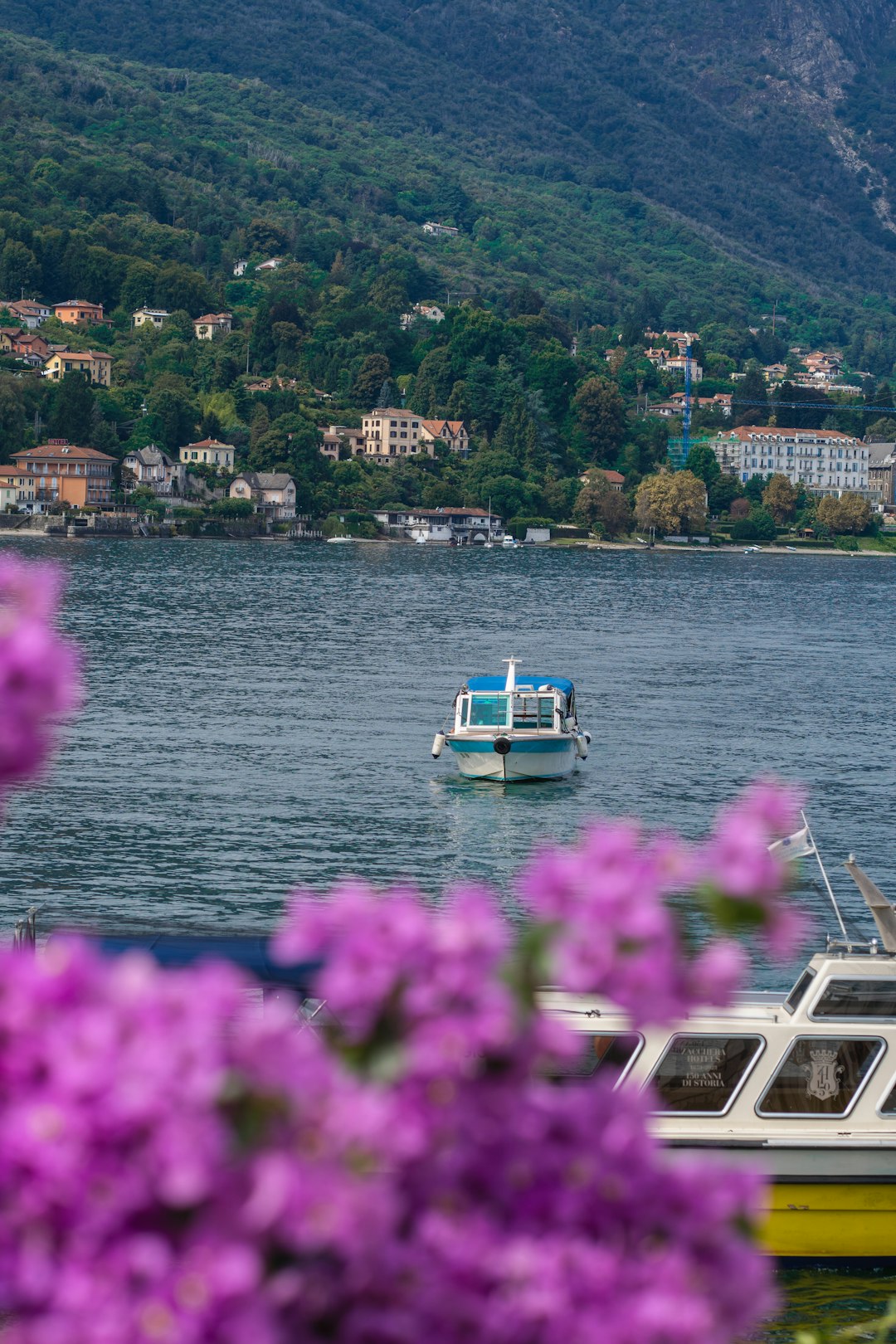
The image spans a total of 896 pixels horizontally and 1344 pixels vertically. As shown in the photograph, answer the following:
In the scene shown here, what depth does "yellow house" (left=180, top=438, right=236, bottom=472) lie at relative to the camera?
607 ft

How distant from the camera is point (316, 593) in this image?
95250mm

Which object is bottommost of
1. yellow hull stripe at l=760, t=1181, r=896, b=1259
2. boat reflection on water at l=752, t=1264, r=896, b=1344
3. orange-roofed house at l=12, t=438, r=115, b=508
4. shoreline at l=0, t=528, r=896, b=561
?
shoreline at l=0, t=528, r=896, b=561

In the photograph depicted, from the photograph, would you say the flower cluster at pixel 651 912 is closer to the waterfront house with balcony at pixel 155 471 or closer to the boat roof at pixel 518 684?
the boat roof at pixel 518 684

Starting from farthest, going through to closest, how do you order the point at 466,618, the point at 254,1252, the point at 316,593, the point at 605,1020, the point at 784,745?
the point at 316,593, the point at 466,618, the point at 784,745, the point at 605,1020, the point at 254,1252

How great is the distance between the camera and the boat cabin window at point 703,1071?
43.7 feet

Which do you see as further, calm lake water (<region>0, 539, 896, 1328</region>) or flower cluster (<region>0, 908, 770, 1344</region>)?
calm lake water (<region>0, 539, 896, 1328</region>)

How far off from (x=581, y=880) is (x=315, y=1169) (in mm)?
662

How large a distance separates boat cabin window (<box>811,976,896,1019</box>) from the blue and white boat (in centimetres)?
2307

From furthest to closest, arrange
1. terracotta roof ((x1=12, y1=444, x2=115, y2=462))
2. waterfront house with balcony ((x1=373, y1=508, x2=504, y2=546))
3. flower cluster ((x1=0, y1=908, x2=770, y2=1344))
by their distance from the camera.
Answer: waterfront house with balcony ((x1=373, y1=508, x2=504, y2=546)), terracotta roof ((x1=12, y1=444, x2=115, y2=462)), flower cluster ((x1=0, y1=908, x2=770, y2=1344))

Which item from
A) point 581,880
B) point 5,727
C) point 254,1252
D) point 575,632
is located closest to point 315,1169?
point 254,1252

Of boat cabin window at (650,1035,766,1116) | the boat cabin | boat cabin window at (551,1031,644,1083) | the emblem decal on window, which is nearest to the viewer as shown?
boat cabin window at (551,1031,644,1083)

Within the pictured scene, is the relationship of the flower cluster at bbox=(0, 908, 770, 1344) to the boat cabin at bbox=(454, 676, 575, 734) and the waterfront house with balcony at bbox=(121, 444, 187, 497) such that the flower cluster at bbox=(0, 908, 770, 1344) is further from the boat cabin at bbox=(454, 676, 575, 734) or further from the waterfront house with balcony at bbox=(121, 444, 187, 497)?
the waterfront house with balcony at bbox=(121, 444, 187, 497)

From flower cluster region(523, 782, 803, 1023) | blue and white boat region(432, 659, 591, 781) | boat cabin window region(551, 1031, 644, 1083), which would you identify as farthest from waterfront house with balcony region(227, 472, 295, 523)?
flower cluster region(523, 782, 803, 1023)

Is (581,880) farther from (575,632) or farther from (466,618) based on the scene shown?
(466,618)
